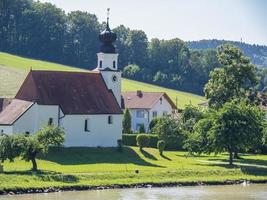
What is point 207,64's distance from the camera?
18000cm

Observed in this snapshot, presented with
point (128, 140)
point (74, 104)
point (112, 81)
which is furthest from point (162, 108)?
point (74, 104)

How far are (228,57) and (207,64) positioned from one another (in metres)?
87.9

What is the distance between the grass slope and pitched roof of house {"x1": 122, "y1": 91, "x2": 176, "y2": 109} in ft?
54.3

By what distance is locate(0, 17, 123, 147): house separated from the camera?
7775 centimetres

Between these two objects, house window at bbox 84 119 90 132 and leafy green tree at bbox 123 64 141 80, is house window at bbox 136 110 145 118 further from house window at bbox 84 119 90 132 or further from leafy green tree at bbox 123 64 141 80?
leafy green tree at bbox 123 64 141 80

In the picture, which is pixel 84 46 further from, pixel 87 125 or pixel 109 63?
pixel 87 125

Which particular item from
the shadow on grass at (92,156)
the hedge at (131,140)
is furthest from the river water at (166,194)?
the hedge at (131,140)

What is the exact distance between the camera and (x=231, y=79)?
9075cm

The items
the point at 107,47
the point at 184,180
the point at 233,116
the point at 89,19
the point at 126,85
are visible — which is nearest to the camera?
the point at 184,180

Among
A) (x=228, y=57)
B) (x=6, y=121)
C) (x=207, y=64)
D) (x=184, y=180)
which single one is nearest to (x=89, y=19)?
(x=207, y=64)

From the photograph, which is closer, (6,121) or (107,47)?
(6,121)

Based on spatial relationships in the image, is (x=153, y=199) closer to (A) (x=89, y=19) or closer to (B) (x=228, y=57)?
(B) (x=228, y=57)

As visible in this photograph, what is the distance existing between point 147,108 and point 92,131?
3131 cm

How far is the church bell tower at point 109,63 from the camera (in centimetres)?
8525
